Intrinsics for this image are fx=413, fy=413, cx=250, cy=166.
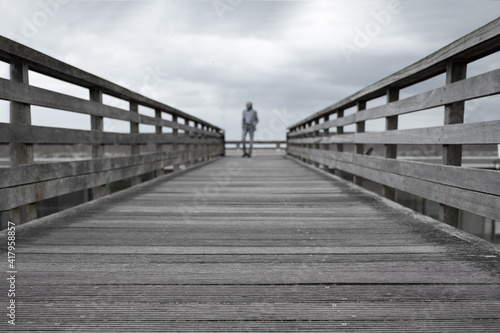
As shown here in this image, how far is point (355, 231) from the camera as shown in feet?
10.2

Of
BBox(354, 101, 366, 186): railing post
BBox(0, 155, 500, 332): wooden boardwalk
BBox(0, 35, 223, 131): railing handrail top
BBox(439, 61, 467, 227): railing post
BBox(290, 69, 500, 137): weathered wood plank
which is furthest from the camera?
BBox(354, 101, 366, 186): railing post

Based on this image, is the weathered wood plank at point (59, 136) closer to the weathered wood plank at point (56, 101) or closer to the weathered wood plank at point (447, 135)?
the weathered wood plank at point (56, 101)

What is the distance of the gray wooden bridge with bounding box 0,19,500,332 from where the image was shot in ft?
5.54

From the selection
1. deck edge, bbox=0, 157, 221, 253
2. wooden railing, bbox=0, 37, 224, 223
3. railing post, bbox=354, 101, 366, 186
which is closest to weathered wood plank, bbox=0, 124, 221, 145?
wooden railing, bbox=0, 37, 224, 223

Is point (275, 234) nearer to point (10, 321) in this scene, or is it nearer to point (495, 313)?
point (495, 313)

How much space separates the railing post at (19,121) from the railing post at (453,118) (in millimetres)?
3235

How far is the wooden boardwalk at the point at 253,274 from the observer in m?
1.63

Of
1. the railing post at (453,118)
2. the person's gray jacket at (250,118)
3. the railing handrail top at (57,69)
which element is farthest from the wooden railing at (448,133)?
the person's gray jacket at (250,118)

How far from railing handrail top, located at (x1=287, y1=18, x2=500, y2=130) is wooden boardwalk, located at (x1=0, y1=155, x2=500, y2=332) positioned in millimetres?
1267

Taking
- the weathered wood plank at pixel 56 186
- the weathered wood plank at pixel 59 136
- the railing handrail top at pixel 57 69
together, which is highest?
the railing handrail top at pixel 57 69

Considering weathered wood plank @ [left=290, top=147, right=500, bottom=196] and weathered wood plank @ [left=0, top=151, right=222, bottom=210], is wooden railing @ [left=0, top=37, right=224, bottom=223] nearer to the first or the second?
weathered wood plank @ [left=0, top=151, right=222, bottom=210]

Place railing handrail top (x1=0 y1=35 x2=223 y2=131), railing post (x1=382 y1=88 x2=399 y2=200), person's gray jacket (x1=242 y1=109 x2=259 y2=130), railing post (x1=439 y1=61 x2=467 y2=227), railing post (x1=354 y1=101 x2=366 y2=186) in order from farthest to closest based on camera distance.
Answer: person's gray jacket (x1=242 y1=109 x2=259 y2=130) < railing post (x1=354 y1=101 x2=366 y2=186) < railing post (x1=382 y1=88 x2=399 y2=200) < railing post (x1=439 y1=61 x2=467 y2=227) < railing handrail top (x1=0 y1=35 x2=223 y2=131)

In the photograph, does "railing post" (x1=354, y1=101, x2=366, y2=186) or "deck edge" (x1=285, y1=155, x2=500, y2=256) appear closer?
"deck edge" (x1=285, y1=155, x2=500, y2=256)

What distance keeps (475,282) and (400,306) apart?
0.54 m
